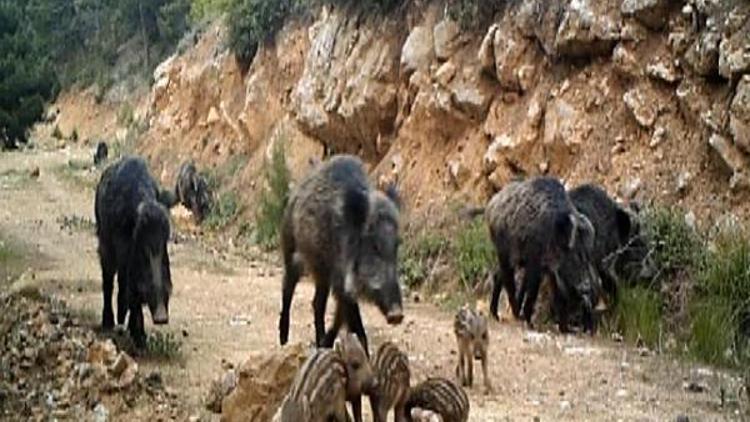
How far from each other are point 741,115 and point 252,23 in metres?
16.6

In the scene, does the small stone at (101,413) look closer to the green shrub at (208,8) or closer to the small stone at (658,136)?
the small stone at (658,136)

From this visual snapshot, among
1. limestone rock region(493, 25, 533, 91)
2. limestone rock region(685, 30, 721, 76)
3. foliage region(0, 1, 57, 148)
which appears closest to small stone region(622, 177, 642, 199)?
limestone rock region(685, 30, 721, 76)

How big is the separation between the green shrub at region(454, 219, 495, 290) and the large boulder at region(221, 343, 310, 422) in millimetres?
7200

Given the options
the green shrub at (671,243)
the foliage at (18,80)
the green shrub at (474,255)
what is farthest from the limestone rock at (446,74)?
the green shrub at (671,243)

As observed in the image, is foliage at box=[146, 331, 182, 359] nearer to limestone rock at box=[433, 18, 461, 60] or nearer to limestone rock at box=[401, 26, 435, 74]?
limestone rock at box=[433, 18, 461, 60]

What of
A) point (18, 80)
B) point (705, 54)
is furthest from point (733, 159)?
point (18, 80)

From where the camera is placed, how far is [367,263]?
365 inches

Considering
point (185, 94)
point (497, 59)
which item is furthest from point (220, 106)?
point (497, 59)

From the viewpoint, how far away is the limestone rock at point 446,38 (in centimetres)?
1934

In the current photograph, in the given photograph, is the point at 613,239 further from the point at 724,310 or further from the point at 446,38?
the point at 446,38

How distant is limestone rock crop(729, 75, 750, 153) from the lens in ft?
43.7

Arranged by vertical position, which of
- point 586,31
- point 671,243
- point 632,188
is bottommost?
point 671,243

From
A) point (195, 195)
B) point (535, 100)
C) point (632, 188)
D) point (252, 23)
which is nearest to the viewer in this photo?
point (632, 188)

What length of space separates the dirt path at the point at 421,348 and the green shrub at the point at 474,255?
0.83 metres
